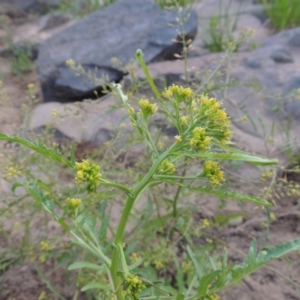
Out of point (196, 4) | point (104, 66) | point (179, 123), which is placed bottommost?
point (196, 4)

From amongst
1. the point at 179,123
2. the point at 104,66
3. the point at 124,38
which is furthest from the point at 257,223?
the point at 124,38

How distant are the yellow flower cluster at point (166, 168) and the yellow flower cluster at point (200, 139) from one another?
76mm

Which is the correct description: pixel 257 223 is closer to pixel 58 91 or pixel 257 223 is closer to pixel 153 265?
pixel 153 265

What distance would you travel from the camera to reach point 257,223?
206cm

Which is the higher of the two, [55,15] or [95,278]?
[95,278]

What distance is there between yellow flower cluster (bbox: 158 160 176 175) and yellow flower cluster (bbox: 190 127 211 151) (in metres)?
0.08

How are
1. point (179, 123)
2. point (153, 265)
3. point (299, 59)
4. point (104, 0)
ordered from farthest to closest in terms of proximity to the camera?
1. point (104, 0)
2. point (299, 59)
3. point (153, 265)
4. point (179, 123)

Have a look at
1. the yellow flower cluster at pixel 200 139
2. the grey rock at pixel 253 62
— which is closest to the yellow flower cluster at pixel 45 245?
the yellow flower cluster at pixel 200 139

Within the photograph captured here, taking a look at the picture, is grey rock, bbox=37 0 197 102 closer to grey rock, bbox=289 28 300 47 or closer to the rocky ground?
the rocky ground

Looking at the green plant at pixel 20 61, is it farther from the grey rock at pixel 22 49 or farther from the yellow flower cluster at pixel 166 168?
the yellow flower cluster at pixel 166 168

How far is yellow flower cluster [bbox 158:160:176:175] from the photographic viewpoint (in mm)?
1031

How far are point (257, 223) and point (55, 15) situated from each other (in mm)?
3257

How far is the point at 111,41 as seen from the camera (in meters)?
3.45

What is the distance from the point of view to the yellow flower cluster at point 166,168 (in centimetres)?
103
